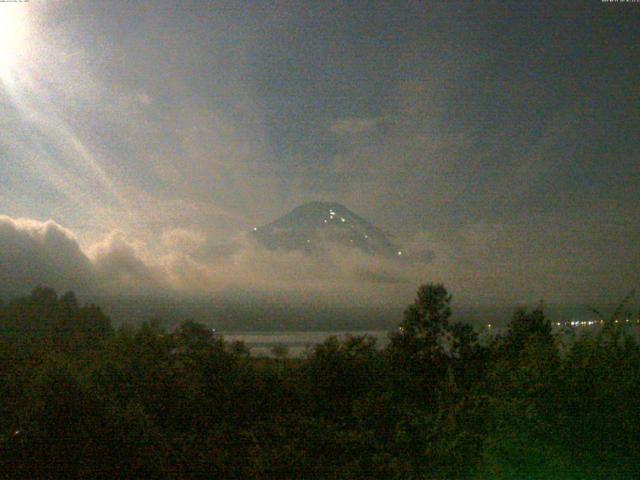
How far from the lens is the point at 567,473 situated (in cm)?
586

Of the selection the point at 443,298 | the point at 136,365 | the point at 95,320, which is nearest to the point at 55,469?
the point at 136,365

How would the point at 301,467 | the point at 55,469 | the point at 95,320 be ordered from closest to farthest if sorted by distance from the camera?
1. the point at 55,469
2. the point at 301,467
3. the point at 95,320

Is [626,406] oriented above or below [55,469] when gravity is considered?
above

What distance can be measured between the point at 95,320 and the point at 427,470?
30.1 meters

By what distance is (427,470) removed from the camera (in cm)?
841

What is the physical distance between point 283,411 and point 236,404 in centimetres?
108

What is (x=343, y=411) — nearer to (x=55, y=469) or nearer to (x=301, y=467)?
(x=301, y=467)

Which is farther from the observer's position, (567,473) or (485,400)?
(485,400)

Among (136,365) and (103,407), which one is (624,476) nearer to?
(103,407)

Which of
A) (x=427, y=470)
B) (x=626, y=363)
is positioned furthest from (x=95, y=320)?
(x=626, y=363)

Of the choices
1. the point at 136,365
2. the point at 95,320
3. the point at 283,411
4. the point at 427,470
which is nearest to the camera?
the point at 427,470

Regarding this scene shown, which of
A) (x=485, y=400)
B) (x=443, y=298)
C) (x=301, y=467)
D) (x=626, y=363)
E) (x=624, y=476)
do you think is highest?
(x=443, y=298)

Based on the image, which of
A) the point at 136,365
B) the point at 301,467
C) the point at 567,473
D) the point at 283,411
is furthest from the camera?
the point at 283,411

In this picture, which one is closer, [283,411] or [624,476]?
[624,476]
